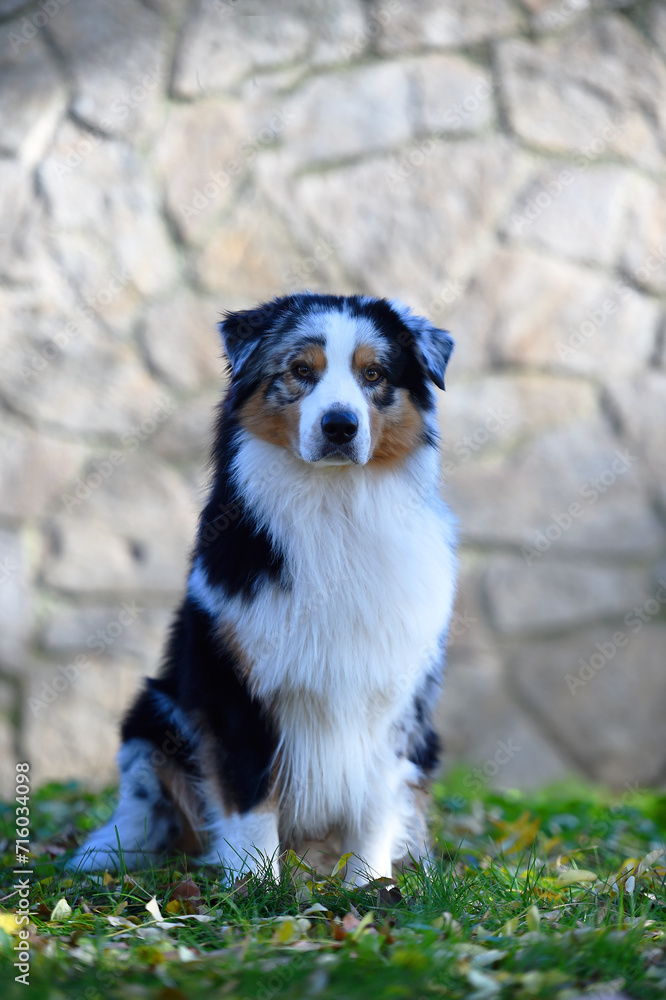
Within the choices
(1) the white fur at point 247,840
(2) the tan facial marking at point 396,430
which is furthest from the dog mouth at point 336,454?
(1) the white fur at point 247,840

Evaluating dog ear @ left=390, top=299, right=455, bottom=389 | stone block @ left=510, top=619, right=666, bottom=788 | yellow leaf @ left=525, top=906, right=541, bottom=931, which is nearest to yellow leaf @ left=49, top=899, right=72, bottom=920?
yellow leaf @ left=525, top=906, right=541, bottom=931

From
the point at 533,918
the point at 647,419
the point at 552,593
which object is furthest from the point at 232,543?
the point at 647,419

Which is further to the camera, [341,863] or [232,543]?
[232,543]

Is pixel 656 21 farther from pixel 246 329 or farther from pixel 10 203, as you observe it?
pixel 10 203

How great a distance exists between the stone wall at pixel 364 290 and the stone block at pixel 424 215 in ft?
0.04

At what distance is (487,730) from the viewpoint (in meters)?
5.14

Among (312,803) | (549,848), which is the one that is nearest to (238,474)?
(312,803)

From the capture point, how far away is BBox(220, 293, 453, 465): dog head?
2.74 meters

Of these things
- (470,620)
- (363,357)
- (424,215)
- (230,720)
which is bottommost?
(470,620)

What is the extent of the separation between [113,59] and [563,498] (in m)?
3.54

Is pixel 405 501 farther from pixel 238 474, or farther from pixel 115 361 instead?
pixel 115 361

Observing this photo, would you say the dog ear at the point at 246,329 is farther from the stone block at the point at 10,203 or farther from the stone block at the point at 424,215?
the stone block at the point at 10,203

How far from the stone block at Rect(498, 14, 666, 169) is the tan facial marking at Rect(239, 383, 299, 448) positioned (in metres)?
3.11

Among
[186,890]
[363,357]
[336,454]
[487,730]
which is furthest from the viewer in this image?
[487,730]
